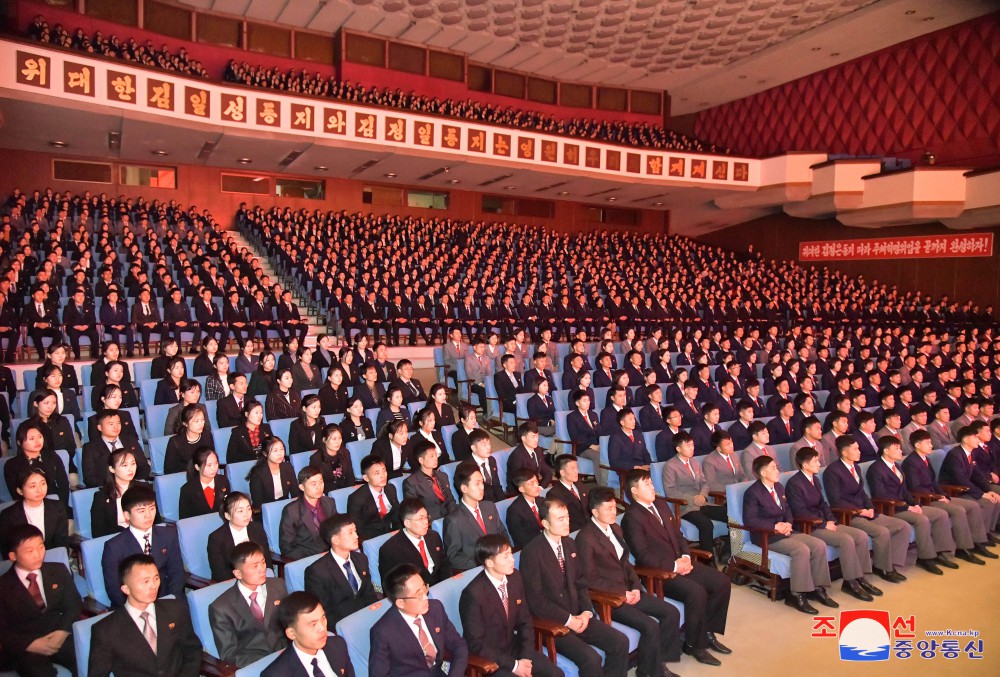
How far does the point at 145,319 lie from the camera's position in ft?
23.9

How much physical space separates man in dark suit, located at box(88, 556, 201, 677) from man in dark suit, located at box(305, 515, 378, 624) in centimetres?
50

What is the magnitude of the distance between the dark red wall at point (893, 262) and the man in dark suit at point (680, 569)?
1298 cm

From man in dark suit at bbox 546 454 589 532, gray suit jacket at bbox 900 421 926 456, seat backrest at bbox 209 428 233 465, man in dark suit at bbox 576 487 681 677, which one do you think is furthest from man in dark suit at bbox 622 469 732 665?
gray suit jacket at bbox 900 421 926 456

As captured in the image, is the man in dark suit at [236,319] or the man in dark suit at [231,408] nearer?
the man in dark suit at [231,408]

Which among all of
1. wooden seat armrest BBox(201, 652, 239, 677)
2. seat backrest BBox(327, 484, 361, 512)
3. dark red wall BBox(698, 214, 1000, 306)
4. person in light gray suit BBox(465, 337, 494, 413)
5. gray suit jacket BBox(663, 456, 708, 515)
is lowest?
wooden seat armrest BBox(201, 652, 239, 677)

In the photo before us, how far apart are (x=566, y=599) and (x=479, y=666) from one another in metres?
0.56

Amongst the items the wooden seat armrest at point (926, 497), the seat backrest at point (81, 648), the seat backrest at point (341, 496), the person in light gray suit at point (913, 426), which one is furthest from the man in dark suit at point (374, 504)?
the person in light gray suit at point (913, 426)

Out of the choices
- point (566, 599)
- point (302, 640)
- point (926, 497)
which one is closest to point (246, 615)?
point (302, 640)

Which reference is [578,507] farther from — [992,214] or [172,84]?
[992,214]

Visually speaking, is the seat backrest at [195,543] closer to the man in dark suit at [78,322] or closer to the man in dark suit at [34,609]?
the man in dark suit at [34,609]

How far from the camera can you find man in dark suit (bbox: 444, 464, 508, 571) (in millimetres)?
3324

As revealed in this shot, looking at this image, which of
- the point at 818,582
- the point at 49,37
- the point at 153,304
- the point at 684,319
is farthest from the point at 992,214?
the point at 49,37

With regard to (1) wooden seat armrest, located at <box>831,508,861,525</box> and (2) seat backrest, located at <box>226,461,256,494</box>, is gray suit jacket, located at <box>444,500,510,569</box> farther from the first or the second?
(1) wooden seat armrest, located at <box>831,508,861,525</box>

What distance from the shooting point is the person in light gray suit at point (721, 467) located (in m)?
4.62
